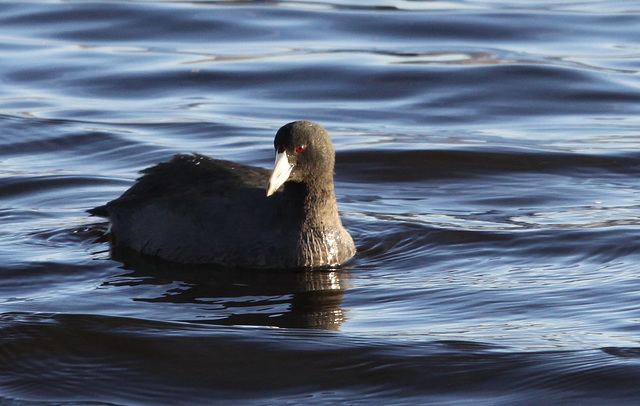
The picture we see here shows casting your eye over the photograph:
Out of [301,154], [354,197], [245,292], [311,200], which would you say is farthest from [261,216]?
[354,197]

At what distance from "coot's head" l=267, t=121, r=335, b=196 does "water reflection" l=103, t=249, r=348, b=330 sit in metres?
0.58

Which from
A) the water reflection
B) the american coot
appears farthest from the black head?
the water reflection

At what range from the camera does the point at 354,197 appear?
934cm

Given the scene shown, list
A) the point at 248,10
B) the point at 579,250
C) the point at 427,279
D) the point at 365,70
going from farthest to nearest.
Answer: the point at 248,10 → the point at 365,70 → the point at 579,250 → the point at 427,279

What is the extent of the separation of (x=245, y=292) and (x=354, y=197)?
2.50 meters

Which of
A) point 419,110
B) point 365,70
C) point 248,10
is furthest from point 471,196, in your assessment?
point 248,10

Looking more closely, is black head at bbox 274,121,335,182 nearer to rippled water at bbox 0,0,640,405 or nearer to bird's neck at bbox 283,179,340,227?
bird's neck at bbox 283,179,340,227

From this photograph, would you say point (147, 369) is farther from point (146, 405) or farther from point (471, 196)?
point (471, 196)

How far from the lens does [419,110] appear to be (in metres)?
12.5

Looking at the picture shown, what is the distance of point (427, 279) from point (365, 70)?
7.31 m

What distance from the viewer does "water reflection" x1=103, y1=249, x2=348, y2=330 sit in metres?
6.44

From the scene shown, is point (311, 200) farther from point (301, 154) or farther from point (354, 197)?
point (354, 197)

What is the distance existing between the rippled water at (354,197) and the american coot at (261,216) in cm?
17

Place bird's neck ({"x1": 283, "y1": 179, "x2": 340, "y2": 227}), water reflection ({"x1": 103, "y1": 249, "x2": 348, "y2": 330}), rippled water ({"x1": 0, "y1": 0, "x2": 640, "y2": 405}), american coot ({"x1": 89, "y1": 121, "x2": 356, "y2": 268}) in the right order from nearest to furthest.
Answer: rippled water ({"x1": 0, "y1": 0, "x2": 640, "y2": 405}) < water reflection ({"x1": 103, "y1": 249, "x2": 348, "y2": 330}) < american coot ({"x1": 89, "y1": 121, "x2": 356, "y2": 268}) < bird's neck ({"x1": 283, "y1": 179, "x2": 340, "y2": 227})
